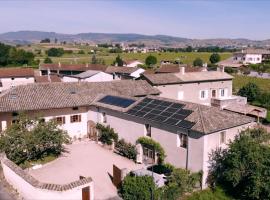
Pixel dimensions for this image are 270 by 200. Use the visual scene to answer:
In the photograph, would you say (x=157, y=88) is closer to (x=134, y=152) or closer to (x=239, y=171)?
(x=134, y=152)

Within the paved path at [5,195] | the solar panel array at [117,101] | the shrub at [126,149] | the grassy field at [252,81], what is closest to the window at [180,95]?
the solar panel array at [117,101]

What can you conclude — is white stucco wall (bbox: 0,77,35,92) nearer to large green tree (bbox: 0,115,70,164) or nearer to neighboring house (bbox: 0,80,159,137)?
neighboring house (bbox: 0,80,159,137)

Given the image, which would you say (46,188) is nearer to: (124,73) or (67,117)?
(67,117)

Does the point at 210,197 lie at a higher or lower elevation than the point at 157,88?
lower

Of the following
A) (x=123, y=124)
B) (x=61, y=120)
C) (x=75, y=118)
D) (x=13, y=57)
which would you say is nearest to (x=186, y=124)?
(x=123, y=124)

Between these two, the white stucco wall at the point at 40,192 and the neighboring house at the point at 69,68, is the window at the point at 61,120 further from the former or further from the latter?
the neighboring house at the point at 69,68

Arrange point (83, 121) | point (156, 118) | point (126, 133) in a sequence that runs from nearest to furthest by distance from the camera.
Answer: point (156, 118) < point (126, 133) < point (83, 121)

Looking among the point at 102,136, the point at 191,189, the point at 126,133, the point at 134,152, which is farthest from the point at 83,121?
the point at 191,189
